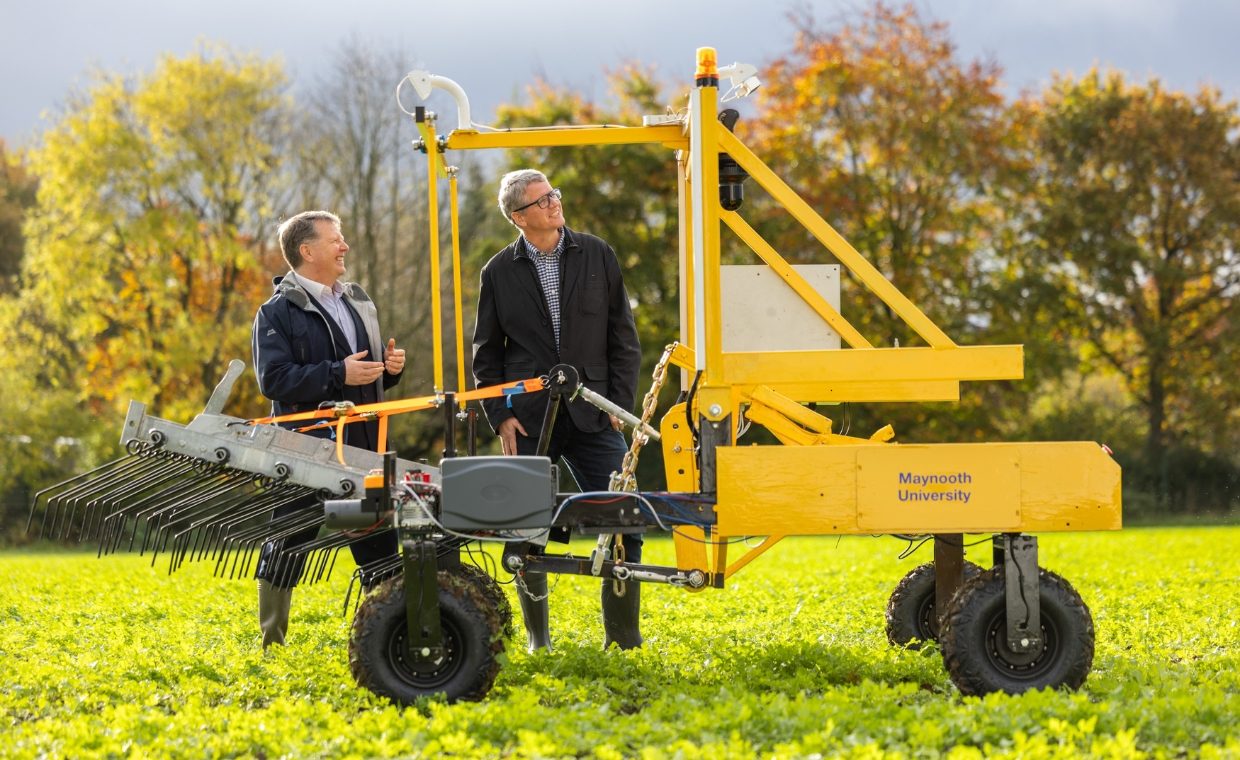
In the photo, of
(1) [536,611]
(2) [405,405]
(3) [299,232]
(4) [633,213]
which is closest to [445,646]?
(2) [405,405]

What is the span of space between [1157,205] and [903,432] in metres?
9.59

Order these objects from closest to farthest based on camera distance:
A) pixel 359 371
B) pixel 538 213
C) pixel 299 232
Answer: pixel 359 371, pixel 538 213, pixel 299 232

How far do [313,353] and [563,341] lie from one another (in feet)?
4.10

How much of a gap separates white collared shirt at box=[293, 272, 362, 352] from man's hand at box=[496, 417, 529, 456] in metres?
0.78

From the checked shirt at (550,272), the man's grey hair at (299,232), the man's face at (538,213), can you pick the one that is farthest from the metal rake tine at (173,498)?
the man's face at (538,213)

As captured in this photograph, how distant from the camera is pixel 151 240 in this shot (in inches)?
1339

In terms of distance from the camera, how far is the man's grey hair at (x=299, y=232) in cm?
752

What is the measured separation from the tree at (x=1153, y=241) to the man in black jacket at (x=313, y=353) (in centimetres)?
2872

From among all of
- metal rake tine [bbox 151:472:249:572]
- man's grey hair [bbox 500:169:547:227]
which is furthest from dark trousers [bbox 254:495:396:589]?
man's grey hair [bbox 500:169:547:227]

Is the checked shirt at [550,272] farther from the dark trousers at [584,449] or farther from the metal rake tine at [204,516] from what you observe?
the metal rake tine at [204,516]

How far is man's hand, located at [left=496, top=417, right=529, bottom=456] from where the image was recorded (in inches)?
296

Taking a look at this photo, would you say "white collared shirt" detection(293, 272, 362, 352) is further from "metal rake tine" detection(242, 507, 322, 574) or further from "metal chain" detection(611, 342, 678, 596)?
"metal chain" detection(611, 342, 678, 596)

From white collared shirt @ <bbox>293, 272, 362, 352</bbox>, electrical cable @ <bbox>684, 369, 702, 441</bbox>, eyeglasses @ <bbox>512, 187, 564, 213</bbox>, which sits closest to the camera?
electrical cable @ <bbox>684, 369, 702, 441</bbox>

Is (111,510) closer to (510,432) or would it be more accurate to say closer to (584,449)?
(510,432)
